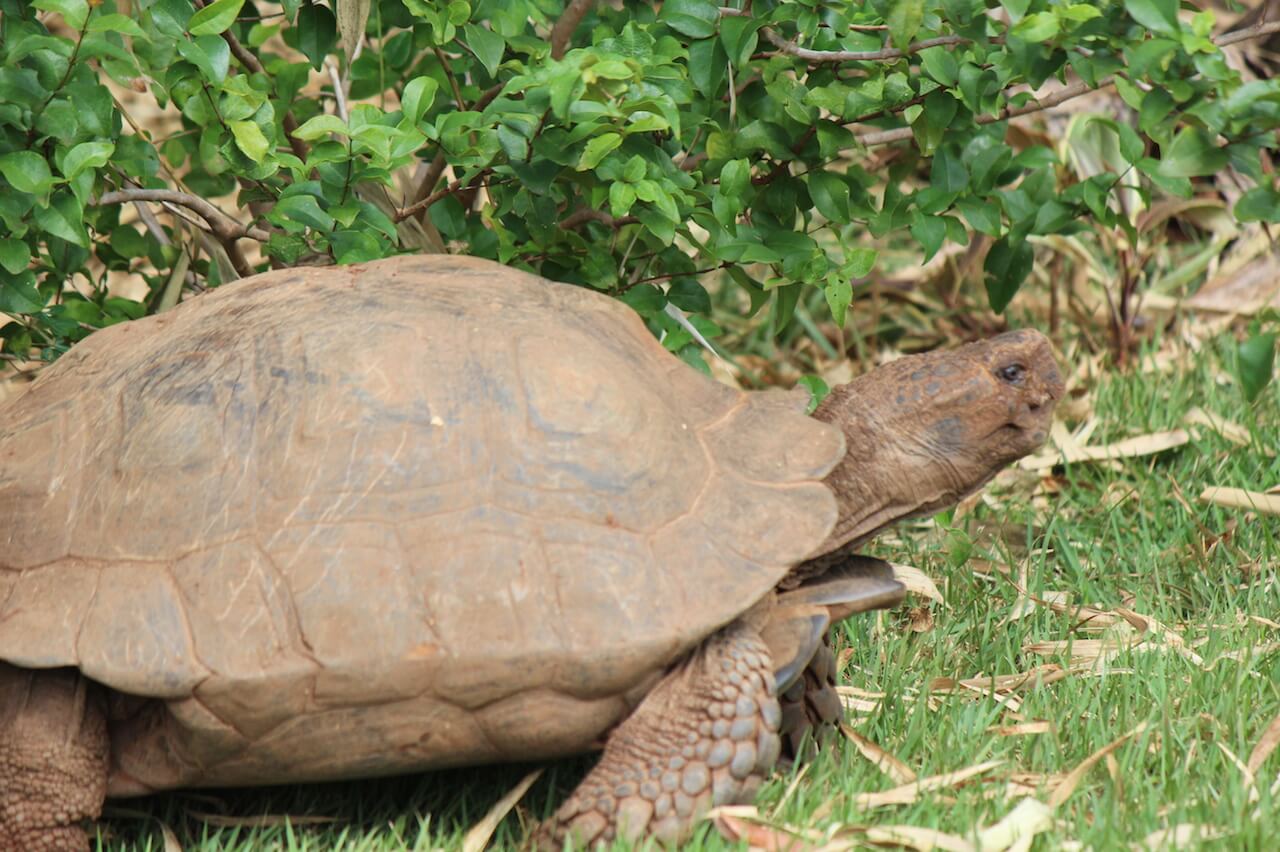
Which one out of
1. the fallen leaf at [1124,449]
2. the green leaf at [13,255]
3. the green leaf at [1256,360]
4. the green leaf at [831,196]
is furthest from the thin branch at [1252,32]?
the green leaf at [13,255]

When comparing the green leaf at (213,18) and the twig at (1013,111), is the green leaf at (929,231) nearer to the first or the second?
the twig at (1013,111)

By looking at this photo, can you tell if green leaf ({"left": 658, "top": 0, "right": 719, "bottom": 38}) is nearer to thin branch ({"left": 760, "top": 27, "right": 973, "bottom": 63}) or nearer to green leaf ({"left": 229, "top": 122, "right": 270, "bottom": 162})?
thin branch ({"left": 760, "top": 27, "right": 973, "bottom": 63})

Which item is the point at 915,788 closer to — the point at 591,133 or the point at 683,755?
the point at 683,755

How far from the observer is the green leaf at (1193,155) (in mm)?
2668

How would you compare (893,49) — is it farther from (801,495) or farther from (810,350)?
(810,350)

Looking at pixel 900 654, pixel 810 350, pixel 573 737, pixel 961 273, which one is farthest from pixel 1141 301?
pixel 573 737

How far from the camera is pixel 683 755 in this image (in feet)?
8.25

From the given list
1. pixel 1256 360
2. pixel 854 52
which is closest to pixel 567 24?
pixel 854 52

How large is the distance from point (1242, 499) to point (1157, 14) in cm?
179

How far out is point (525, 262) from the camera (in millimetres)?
3512

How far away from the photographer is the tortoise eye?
2.97m

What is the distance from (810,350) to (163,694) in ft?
11.3

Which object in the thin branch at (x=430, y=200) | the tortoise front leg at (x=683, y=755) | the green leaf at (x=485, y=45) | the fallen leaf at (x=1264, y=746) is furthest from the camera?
the thin branch at (x=430, y=200)

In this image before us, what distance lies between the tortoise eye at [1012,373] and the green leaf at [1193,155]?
0.51 metres
